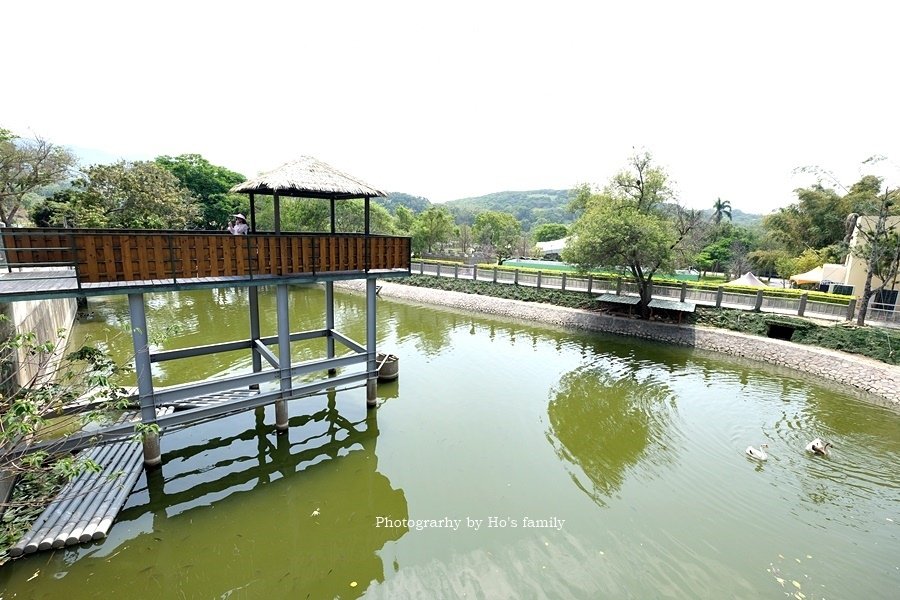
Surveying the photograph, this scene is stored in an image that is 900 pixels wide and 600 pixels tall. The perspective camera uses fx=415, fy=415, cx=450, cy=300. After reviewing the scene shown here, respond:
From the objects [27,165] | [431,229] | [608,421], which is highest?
[27,165]

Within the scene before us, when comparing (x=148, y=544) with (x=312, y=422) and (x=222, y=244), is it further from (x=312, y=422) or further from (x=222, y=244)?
(x=222, y=244)

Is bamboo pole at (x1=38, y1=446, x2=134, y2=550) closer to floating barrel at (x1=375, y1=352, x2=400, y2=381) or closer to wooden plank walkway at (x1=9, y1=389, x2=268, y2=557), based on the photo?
wooden plank walkway at (x1=9, y1=389, x2=268, y2=557)

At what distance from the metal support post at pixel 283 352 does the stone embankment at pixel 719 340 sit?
17912 millimetres

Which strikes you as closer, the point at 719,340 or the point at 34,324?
the point at 34,324

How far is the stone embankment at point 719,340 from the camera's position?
15.9 m

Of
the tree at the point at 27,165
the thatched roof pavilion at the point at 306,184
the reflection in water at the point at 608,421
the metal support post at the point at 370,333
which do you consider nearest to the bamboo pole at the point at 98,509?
the metal support post at the point at 370,333

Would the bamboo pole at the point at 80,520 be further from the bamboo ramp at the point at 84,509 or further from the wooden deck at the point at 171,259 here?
the wooden deck at the point at 171,259

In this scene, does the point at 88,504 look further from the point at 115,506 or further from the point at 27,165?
the point at 27,165

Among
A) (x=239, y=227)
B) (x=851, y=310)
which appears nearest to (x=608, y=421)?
(x=239, y=227)

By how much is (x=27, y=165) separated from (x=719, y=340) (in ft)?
130

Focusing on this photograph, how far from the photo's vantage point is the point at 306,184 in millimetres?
10234

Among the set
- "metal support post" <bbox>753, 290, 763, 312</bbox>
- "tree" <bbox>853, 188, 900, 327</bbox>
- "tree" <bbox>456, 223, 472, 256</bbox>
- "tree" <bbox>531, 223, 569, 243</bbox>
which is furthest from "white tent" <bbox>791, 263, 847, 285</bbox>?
"tree" <bbox>531, 223, 569, 243</bbox>

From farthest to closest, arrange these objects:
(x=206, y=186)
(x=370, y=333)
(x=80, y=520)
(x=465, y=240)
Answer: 1. (x=465, y=240)
2. (x=206, y=186)
3. (x=370, y=333)
4. (x=80, y=520)

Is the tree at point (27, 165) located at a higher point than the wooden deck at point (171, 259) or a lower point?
higher
